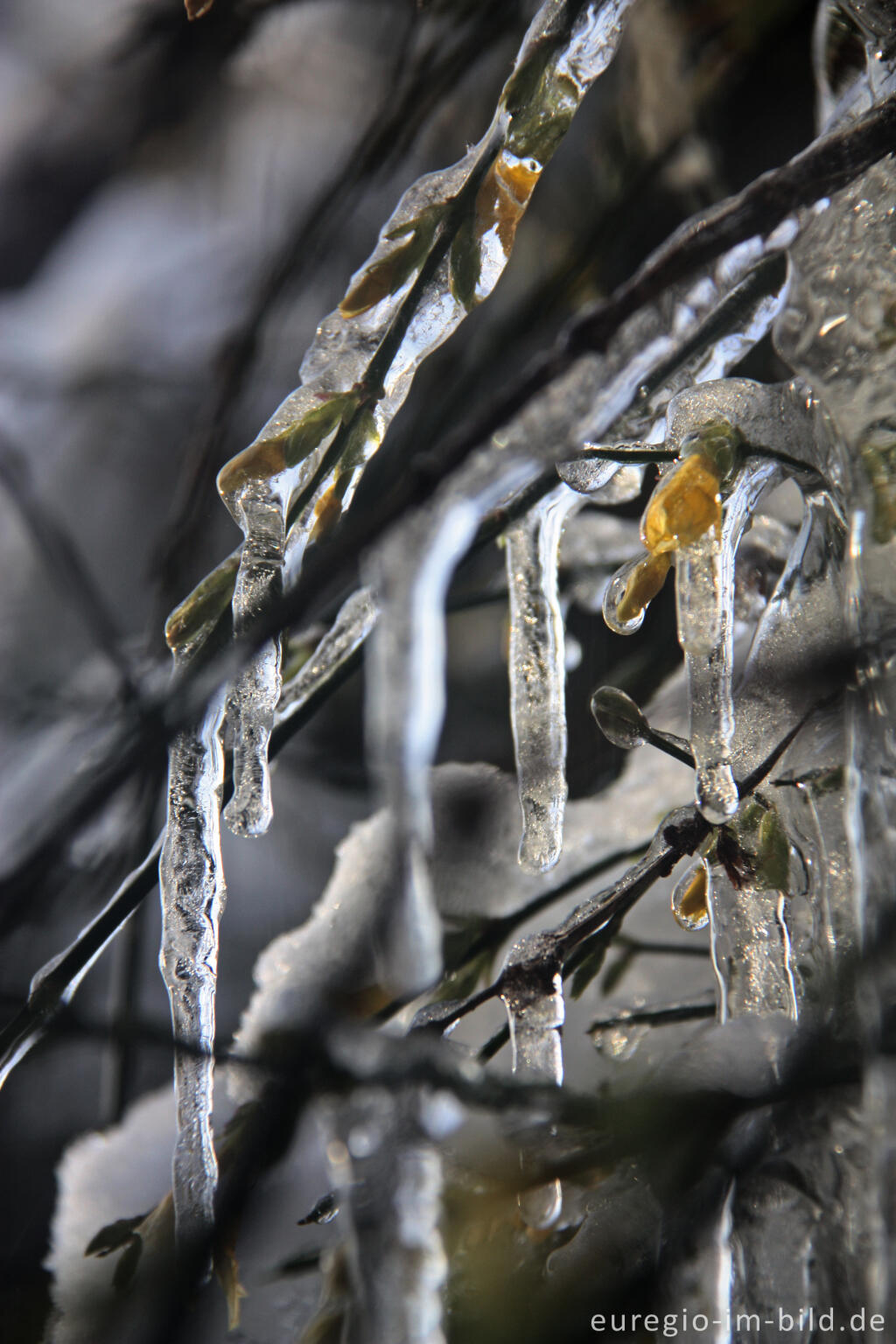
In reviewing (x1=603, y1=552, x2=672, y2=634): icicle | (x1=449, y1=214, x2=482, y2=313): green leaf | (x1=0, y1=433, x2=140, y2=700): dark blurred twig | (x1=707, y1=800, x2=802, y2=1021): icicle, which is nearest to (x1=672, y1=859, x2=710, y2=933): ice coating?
(x1=707, y1=800, x2=802, y2=1021): icicle

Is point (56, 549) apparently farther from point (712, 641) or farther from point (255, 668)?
point (712, 641)

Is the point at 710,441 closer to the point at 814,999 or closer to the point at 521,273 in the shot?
the point at 814,999

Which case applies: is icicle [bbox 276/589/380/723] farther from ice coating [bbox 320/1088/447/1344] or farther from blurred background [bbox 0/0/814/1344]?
ice coating [bbox 320/1088/447/1344]

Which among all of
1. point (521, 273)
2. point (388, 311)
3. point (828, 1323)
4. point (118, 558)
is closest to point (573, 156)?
point (521, 273)

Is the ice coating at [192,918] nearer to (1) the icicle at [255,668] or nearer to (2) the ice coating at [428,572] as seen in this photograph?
(1) the icicle at [255,668]

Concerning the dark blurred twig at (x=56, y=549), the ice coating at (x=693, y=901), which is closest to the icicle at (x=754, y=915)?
the ice coating at (x=693, y=901)

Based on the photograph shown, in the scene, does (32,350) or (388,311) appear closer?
(388,311)

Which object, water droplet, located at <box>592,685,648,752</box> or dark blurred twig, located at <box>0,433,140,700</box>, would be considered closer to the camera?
water droplet, located at <box>592,685,648,752</box>
